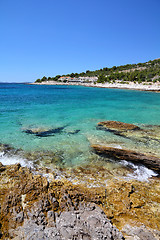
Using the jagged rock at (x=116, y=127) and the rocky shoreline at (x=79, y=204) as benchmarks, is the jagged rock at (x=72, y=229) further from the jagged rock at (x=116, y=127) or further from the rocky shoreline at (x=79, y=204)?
the jagged rock at (x=116, y=127)

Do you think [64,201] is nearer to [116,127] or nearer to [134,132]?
[134,132]

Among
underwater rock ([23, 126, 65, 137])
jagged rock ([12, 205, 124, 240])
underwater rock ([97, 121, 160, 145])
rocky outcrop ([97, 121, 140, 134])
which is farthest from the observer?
rocky outcrop ([97, 121, 140, 134])

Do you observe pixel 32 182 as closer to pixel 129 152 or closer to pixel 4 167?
pixel 4 167

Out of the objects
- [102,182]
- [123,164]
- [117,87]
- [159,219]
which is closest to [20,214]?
[102,182]

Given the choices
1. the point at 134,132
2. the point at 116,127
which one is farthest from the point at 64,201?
the point at 116,127

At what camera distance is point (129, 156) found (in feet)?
26.1

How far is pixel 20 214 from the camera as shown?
3.90 meters

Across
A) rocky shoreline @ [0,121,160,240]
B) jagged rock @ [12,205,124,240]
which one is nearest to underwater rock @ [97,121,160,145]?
rocky shoreline @ [0,121,160,240]

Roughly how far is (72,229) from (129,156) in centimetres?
547

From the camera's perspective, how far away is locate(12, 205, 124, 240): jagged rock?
328 centimetres

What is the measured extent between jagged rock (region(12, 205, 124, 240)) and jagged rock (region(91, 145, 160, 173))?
4.38 meters

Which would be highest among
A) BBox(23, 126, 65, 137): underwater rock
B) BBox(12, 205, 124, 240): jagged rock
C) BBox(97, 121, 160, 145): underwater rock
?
BBox(12, 205, 124, 240): jagged rock

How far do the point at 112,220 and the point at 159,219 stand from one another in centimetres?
142

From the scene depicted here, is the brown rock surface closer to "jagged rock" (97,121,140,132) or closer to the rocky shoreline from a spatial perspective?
the rocky shoreline
